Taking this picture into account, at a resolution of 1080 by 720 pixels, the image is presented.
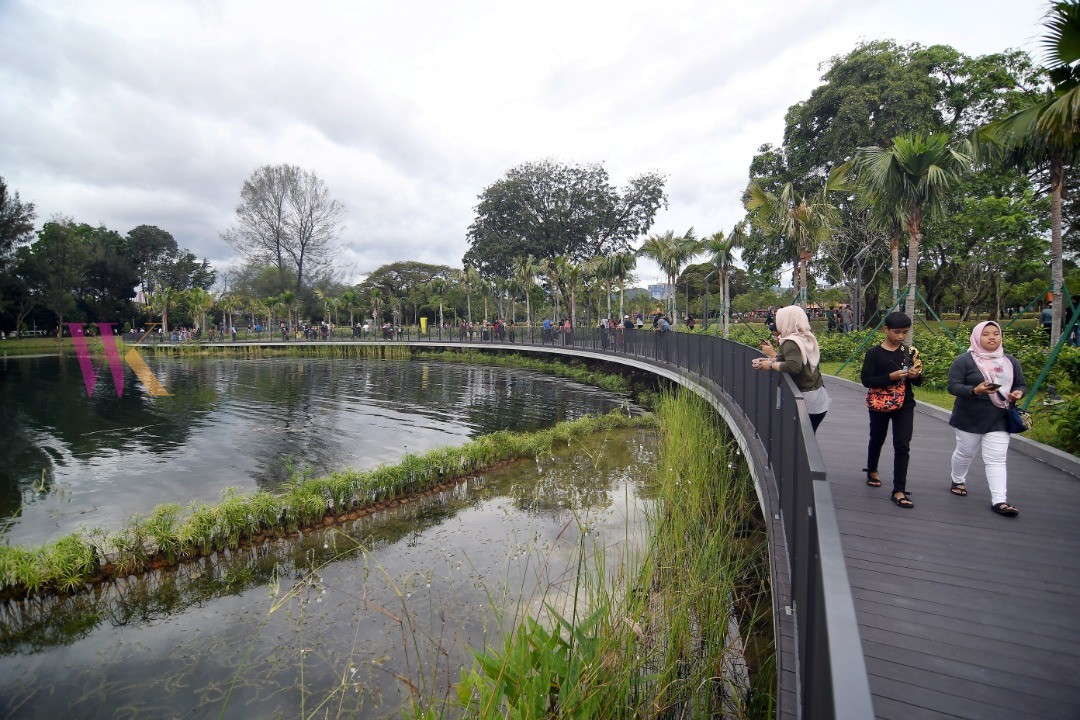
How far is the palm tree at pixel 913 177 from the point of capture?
10.4m

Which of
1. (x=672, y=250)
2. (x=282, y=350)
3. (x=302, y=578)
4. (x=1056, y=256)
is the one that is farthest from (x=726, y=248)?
(x=282, y=350)

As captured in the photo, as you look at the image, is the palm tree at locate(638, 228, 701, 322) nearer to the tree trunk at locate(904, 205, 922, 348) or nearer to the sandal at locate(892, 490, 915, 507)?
the tree trunk at locate(904, 205, 922, 348)

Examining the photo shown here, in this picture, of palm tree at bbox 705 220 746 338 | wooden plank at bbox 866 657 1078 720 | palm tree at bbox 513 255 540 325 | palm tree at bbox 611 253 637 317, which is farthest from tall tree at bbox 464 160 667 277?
wooden plank at bbox 866 657 1078 720

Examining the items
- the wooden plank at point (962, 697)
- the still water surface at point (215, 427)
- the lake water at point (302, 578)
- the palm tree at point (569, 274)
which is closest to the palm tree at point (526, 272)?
the palm tree at point (569, 274)

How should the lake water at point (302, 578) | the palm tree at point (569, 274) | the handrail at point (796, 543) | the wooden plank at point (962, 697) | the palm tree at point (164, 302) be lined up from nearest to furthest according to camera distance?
the handrail at point (796, 543), the wooden plank at point (962, 697), the lake water at point (302, 578), the palm tree at point (569, 274), the palm tree at point (164, 302)

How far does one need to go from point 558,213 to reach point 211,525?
3770 cm

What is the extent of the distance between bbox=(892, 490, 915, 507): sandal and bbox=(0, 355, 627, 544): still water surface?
9.17 metres

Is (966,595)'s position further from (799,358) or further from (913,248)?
(913,248)

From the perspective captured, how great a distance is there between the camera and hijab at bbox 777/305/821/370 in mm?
4426

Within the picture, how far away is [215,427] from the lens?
15.1 metres

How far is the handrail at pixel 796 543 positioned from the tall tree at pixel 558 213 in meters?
32.7

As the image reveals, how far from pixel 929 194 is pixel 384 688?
40.8 feet

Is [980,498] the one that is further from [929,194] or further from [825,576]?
[929,194]

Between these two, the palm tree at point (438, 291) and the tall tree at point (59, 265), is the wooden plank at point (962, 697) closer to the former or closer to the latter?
the palm tree at point (438, 291)
